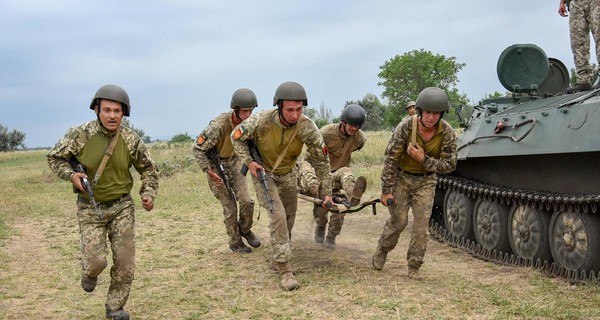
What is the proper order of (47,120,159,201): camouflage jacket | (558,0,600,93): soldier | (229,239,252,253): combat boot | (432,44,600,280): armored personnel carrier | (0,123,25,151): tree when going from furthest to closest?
(0,123,25,151): tree, (558,0,600,93): soldier, (229,239,252,253): combat boot, (432,44,600,280): armored personnel carrier, (47,120,159,201): camouflage jacket

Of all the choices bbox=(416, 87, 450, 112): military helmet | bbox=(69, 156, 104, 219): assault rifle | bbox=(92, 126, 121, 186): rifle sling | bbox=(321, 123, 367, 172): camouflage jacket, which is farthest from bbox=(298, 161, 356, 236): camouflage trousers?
bbox=(69, 156, 104, 219): assault rifle

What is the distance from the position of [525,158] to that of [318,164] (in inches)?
104

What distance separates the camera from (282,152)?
24.4 feet

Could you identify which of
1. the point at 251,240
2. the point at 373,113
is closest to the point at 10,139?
the point at 373,113

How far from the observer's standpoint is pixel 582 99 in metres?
7.74

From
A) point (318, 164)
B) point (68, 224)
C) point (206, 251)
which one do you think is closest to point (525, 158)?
point (318, 164)

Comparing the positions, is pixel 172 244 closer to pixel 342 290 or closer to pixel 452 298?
pixel 342 290

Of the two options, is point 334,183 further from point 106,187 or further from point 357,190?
point 106,187

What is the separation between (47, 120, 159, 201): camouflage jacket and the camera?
5789mm

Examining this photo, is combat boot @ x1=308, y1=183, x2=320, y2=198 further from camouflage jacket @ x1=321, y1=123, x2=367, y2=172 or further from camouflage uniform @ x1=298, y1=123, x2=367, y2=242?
camouflage jacket @ x1=321, y1=123, x2=367, y2=172

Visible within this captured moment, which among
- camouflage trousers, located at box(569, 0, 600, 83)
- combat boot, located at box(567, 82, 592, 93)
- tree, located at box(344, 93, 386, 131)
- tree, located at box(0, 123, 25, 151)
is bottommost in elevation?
tree, located at box(0, 123, 25, 151)

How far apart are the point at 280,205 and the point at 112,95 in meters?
2.10

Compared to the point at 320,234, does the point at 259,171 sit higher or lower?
higher

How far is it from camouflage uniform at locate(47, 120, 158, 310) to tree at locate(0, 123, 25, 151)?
227 feet
